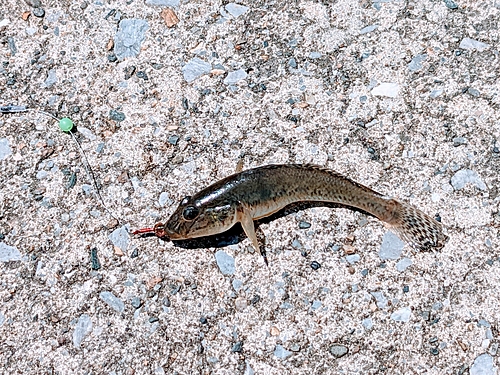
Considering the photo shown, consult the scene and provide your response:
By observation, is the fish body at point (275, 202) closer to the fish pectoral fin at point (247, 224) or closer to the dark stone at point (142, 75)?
the fish pectoral fin at point (247, 224)

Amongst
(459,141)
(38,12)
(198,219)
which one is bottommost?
(459,141)

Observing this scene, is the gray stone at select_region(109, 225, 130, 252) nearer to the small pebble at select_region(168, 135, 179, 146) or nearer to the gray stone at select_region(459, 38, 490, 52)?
the small pebble at select_region(168, 135, 179, 146)

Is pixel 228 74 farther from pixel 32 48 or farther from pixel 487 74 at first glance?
pixel 487 74

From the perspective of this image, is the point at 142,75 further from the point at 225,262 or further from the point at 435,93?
the point at 435,93

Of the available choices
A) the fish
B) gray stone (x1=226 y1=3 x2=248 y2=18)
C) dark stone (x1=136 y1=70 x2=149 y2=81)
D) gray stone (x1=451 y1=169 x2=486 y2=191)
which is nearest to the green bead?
dark stone (x1=136 y1=70 x2=149 y2=81)

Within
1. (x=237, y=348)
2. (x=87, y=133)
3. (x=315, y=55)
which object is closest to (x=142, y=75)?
(x=87, y=133)
